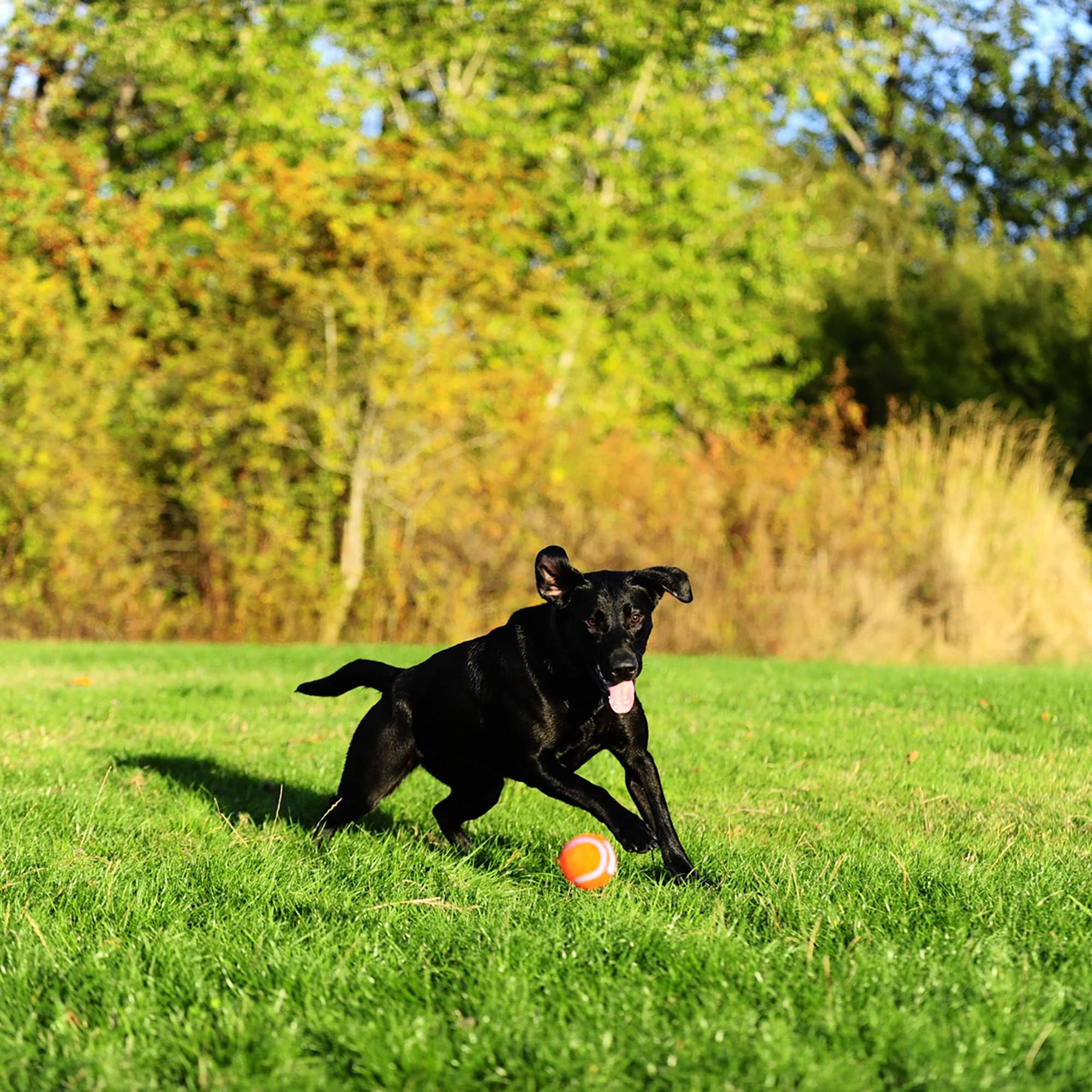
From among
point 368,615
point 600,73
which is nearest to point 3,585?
point 368,615

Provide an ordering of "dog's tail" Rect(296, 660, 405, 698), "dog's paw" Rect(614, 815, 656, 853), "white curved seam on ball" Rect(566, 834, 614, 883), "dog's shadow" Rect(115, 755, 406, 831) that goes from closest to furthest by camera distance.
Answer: "white curved seam on ball" Rect(566, 834, 614, 883)
"dog's paw" Rect(614, 815, 656, 853)
"dog's tail" Rect(296, 660, 405, 698)
"dog's shadow" Rect(115, 755, 406, 831)

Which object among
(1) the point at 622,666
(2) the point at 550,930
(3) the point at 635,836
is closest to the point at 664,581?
(1) the point at 622,666

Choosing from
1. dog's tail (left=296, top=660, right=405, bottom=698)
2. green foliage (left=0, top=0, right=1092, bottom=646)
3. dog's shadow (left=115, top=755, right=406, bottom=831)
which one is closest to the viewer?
dog's tail (left=296, top=660, right=405, bottom=698)

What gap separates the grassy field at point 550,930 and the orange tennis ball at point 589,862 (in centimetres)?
8

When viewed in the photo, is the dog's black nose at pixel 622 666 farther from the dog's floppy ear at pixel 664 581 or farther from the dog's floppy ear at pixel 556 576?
the dog's floppy ear at pixel 664 581

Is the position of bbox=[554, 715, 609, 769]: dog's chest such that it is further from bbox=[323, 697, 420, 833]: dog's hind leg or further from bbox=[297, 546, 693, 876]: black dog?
bbox=[323, 697, 420, 833]: dog's hind leg

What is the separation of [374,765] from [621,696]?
113 cm

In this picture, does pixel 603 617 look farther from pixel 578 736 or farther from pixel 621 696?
pixel 578 736

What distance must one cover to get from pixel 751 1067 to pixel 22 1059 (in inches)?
65.3

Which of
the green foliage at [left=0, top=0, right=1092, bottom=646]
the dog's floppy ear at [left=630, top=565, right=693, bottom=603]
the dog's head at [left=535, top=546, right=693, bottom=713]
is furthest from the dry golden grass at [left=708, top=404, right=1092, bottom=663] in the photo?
the dog's head at [left=535, top=546, right=693, bottom=713]

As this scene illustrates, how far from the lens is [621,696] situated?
463cm

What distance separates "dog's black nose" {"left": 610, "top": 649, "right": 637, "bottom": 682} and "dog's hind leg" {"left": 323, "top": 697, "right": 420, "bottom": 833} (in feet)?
3.40

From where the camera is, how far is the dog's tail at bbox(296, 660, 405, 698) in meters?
5.53

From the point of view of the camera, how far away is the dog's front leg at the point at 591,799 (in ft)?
14.6
